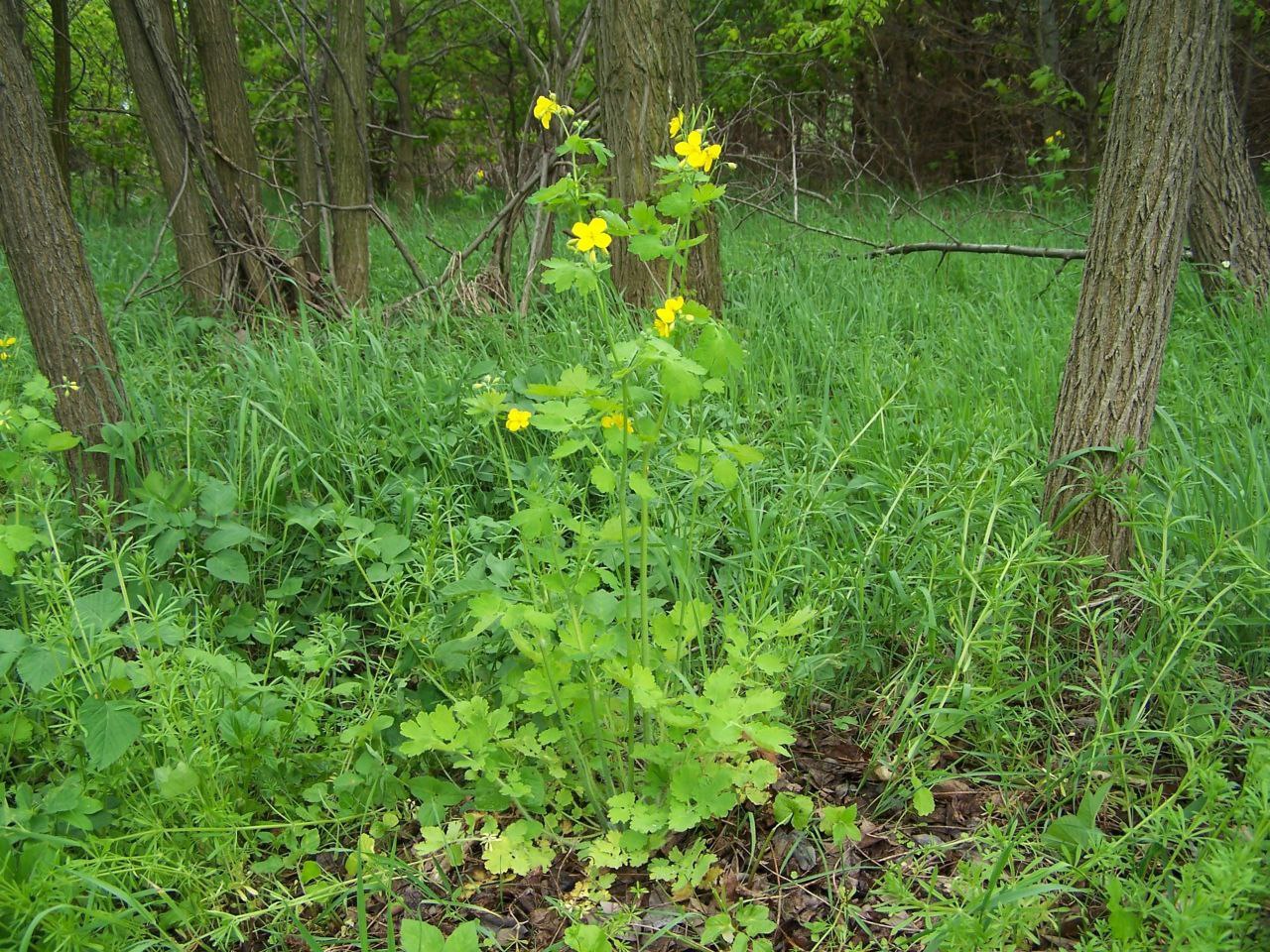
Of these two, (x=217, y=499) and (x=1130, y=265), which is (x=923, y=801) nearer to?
(x=1130, y=265)

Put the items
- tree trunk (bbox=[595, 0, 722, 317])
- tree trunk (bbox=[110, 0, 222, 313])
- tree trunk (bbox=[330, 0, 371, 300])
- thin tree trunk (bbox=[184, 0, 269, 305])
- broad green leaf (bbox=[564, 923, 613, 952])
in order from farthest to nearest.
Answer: tree trunk (bbox=[330, 0, 371, 300]) < thin tree trunk (bbox=[184, 0, 269, 305]) < tree trunk (bbox=[110, 0, 222, 313]) < tree trunk (bbox=[595, 0, 722, 317]) < broad green leaf (bbox=[564, 923, 613, 952])

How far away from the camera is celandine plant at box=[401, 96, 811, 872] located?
56.2 inches

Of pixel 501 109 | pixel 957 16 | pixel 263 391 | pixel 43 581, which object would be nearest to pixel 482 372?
pixel 263 391

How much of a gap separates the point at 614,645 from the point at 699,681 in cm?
45

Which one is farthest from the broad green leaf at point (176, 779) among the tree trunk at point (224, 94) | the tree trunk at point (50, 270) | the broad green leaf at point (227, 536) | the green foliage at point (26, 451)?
the tree trunk at point (224, 94)

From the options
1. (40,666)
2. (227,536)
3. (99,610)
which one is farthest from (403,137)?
(40,666)

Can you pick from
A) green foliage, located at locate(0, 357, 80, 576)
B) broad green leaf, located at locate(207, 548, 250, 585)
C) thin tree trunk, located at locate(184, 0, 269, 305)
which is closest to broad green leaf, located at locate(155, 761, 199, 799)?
green foliage, located at locate(0, 357, 80, 576)

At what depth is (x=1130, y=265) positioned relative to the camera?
1.99m

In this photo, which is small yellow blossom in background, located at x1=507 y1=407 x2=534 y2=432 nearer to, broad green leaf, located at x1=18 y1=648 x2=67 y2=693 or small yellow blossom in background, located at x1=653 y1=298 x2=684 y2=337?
small yellow blossom in background, located at x1=653 y1=298 x2=684 y2=337

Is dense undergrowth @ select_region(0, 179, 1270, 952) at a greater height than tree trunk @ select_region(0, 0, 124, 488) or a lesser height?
lesser

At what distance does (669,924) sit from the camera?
1420 millimetres

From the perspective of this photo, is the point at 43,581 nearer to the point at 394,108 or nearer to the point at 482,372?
the point at 482,372

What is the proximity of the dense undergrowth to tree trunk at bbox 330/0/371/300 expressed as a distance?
2207 mm

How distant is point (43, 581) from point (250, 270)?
329cm
